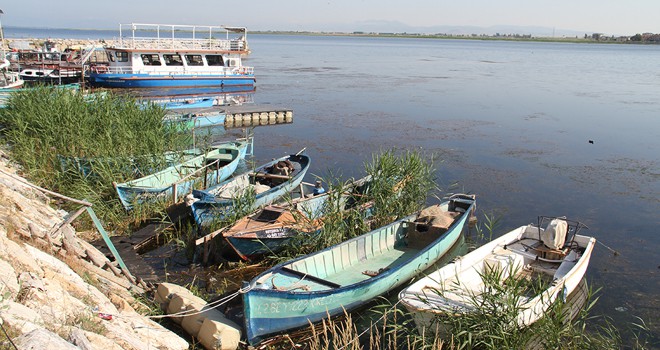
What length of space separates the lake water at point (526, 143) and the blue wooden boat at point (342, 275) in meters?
3.35

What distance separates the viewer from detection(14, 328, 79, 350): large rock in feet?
15.0

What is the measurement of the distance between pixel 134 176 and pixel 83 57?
26969 mm

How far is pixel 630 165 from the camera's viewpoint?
2017 cm

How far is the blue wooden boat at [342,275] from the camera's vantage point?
7684 millimetres

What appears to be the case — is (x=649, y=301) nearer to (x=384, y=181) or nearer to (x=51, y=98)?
(x=384, y=181)

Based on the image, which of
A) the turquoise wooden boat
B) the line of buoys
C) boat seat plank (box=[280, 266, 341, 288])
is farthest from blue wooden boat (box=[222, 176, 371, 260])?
the line of buoys

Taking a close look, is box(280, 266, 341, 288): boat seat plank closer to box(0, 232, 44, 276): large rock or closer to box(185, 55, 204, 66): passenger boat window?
box(0, 232, 44, 276): large rock

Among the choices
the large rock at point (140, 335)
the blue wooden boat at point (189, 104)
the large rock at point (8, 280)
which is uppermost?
the blue wooden boat at point (189, 104)

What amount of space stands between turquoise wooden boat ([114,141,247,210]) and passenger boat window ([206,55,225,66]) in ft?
74.4

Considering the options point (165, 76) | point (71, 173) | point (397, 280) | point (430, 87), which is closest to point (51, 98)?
point (71, 173)

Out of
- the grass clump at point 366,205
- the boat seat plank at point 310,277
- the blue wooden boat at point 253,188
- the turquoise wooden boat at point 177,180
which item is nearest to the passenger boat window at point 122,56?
the turquoise wooden boat at point 177,180

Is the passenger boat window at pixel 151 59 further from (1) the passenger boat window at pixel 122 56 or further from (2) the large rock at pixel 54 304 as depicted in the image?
(2) the large rock at pixel 54 304

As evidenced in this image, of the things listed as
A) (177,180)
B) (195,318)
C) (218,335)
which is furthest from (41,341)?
(177,180)

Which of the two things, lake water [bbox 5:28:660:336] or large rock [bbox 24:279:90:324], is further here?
lake water [bbox 5:28:660:336]
